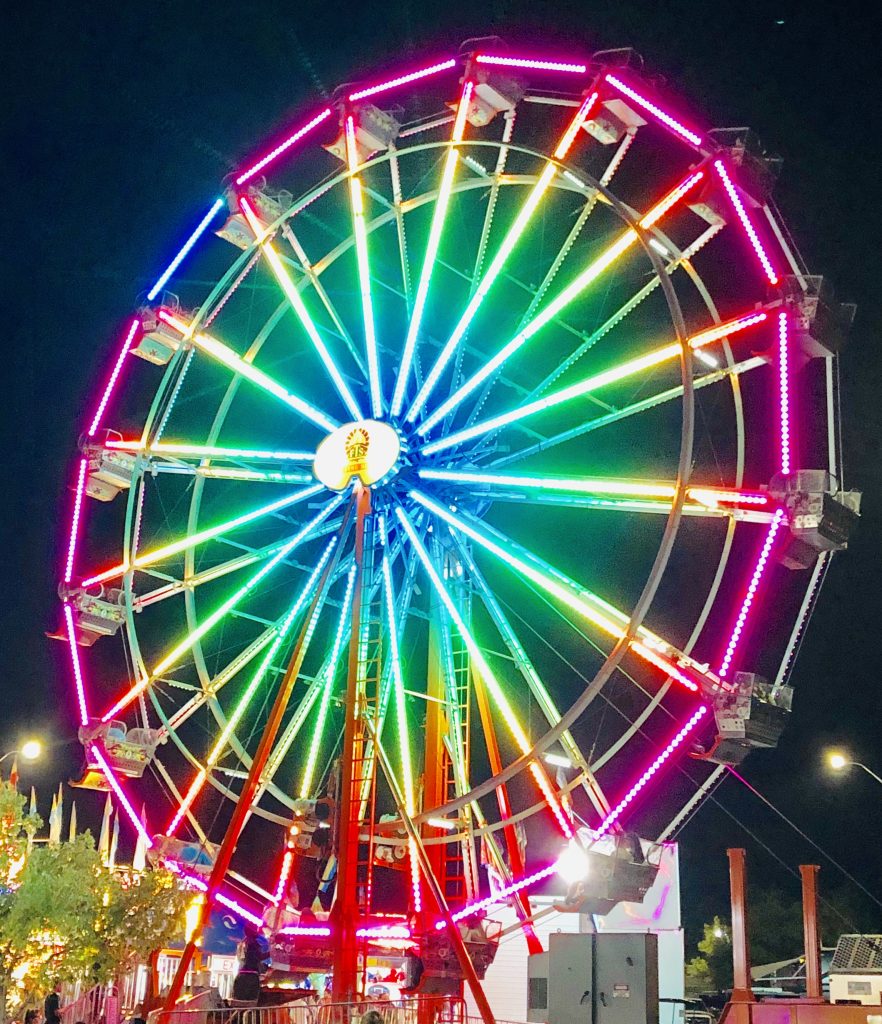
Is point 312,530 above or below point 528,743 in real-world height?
above

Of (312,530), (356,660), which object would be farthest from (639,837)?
(312,530)

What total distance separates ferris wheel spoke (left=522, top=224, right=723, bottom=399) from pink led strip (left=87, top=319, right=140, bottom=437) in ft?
26.2

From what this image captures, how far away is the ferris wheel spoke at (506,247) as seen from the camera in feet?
57.4

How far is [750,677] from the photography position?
15039 millimetres

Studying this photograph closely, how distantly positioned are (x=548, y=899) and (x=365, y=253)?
16.0 m

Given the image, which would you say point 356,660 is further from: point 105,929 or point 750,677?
point 105,929

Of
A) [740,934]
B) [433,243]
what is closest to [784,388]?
[433,243]

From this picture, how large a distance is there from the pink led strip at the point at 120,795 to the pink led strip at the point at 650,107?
13.2 meters

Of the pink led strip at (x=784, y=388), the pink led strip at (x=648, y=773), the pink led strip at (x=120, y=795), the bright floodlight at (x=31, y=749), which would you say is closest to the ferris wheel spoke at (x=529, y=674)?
the pink led strip at (x=648, y=773)

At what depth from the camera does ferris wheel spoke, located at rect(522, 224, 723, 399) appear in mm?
16812

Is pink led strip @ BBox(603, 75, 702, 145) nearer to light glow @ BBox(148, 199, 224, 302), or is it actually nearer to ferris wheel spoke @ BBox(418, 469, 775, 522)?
ferris wheel spoke @ BBox(418, 469, 775, 522)

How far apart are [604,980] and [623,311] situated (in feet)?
38.2

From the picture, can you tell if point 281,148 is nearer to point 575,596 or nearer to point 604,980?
point 575,596

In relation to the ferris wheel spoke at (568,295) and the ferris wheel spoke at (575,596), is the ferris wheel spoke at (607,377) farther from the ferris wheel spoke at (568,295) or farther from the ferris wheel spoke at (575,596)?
the ferris wheel spoke at (575,596)
